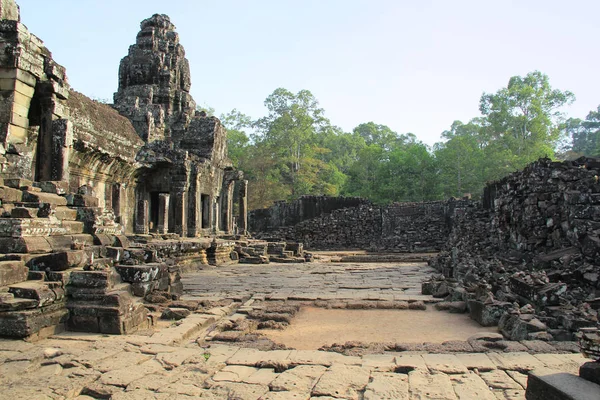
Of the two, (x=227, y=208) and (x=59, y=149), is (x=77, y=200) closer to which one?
(x=59, y=149)

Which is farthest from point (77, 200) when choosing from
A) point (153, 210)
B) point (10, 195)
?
point (153, 210)

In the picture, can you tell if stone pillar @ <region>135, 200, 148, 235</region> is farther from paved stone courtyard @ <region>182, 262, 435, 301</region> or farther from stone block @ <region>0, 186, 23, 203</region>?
stone block @ <region>0, 186, 23, 203</region>

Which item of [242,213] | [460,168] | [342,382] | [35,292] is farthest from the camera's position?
[460,168]

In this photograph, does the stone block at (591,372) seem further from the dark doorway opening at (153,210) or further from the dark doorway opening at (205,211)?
the dark doorway opening at (205,211)

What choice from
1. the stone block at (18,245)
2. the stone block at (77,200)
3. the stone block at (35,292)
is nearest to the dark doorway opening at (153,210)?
the stone block at (77,200)

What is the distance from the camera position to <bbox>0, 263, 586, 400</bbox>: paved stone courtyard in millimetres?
3062

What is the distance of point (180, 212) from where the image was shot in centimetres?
1545

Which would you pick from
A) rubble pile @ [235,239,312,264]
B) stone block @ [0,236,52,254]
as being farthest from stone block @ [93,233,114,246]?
rubble pile @ [235,239,312,264]

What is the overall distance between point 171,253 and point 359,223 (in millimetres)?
17554

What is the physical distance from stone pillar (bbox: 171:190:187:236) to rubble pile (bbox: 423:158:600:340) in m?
8.90

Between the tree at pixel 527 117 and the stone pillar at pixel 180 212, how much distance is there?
27596mm

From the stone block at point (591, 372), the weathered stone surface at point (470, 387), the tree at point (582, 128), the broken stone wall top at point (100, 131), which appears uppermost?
the tree at point (582, 128)

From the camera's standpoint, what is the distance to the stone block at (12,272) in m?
4.48

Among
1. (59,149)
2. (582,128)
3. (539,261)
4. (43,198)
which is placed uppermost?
(582,128)
